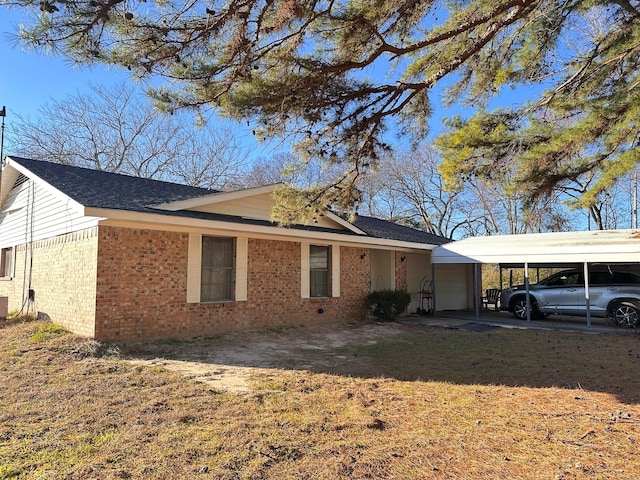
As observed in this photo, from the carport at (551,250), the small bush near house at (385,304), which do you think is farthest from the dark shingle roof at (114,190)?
the carport at (551,250)

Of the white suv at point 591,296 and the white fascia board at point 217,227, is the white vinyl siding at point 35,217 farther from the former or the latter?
the white suv at point 591,296

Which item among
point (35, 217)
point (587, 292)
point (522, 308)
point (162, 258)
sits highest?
point (35, 217)

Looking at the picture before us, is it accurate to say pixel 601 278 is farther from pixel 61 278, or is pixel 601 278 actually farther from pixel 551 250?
pixel 61 278

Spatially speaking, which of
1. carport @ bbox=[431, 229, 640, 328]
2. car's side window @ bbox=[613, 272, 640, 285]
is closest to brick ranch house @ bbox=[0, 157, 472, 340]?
carport @ bbox=[431, 229, 640, 328]

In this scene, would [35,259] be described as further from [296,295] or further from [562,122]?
[562,122]

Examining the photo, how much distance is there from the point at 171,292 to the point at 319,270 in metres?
4.41

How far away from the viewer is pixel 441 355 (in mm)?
7617

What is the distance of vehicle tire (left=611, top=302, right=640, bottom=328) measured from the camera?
1081 centimetres

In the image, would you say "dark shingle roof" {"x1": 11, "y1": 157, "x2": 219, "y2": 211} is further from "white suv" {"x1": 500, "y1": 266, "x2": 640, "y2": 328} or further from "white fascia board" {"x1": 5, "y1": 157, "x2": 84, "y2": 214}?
"white suv" {"x1": 500, "y1": 266, "x2": 640, "y2": 328}

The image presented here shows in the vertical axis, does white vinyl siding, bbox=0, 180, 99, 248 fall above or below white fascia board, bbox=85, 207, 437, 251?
above

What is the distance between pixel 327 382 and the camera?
5.62 meters

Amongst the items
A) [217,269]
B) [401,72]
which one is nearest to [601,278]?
[401,72]

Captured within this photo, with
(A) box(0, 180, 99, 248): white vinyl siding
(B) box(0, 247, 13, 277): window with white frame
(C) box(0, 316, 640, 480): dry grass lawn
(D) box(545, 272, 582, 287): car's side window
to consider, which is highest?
(A) box(0, 180, 99, 248): white vinyl siding

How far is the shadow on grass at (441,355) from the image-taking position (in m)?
5.98
